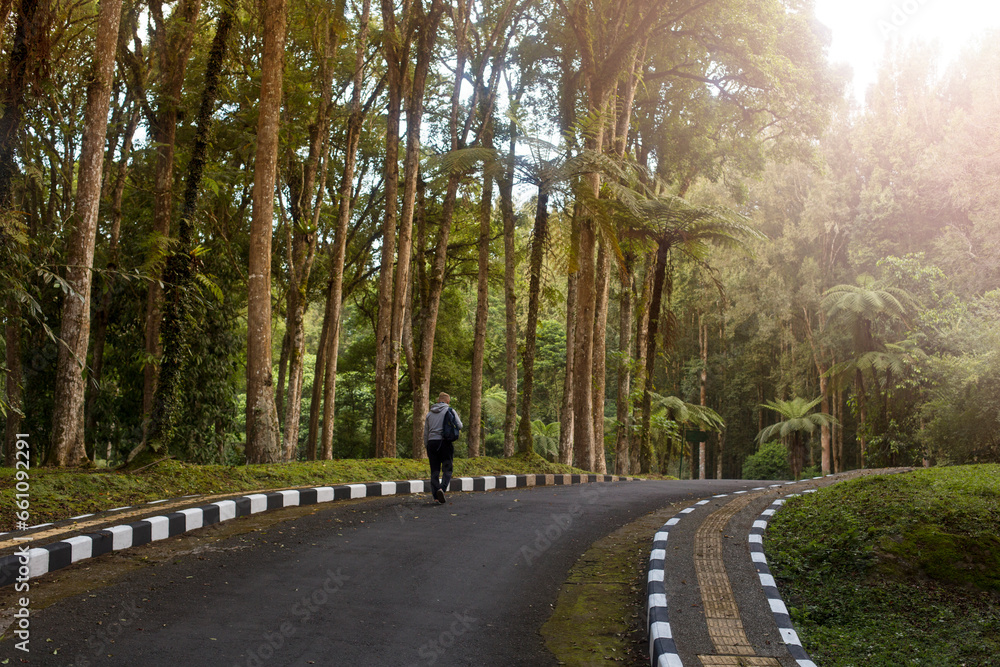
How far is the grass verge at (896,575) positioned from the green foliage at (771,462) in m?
32.0

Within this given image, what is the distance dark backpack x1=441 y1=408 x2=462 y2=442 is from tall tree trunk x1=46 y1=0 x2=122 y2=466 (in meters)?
4.82

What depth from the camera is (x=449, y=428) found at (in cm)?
1062

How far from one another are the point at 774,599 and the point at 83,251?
9.59m

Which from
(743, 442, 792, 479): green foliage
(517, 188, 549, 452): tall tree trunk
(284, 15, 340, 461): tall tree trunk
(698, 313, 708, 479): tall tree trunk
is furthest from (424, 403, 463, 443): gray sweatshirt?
(743, 442, 792, 479): green foliage

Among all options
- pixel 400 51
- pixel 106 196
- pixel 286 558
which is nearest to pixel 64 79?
pixel 106 196

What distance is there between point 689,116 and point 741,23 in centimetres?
422

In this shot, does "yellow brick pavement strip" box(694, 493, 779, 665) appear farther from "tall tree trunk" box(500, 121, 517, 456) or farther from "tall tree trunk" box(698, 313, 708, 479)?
"tall tree trunk" box(698, 313, 708, 479)

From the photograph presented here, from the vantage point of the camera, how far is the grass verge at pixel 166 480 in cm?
795

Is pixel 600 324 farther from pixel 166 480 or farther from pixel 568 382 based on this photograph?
pixel 166 480

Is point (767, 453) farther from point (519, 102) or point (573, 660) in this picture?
point (573, 660)

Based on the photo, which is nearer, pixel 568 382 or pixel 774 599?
pixel 774 599

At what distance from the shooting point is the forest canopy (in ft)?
40.0

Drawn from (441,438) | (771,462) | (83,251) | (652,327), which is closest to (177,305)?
(83,251)

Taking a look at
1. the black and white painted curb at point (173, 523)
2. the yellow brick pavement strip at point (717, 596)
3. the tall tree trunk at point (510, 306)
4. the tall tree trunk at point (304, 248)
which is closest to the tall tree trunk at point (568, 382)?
the tall tree trunk at point (510, 306)
